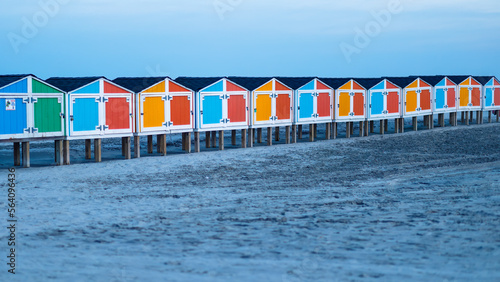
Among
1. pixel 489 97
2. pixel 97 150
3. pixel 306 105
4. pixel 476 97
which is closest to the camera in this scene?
pixel 97 150

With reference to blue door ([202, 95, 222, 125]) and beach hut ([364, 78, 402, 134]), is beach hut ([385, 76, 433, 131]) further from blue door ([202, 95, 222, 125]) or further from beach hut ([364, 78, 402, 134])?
blue door ([202, 95, 222, 125])

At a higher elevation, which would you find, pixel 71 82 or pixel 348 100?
pixel 71 82

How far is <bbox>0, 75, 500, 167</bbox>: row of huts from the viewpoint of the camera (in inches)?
597

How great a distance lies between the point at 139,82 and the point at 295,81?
6236mm

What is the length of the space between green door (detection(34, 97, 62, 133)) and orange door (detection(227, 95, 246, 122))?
5471mm

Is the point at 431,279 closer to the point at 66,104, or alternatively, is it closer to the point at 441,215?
the point at 441,215

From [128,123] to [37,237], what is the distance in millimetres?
8933

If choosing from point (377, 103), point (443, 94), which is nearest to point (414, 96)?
point (443, 94)

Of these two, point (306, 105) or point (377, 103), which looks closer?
point (306, 105)

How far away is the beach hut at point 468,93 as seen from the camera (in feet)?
94.5

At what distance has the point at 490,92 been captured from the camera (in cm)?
3058

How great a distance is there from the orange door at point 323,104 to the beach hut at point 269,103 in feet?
4.27

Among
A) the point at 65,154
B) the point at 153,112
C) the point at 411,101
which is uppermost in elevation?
the point at 411,101

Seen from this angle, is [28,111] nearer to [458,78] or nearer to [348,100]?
[348,100]
